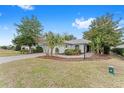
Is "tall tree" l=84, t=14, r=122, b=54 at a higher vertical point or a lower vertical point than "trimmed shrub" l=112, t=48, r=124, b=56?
higher

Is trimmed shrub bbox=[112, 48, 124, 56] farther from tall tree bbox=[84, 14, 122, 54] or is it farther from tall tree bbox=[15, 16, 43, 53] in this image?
tall tree bbox=[15, 16, 43, 53]

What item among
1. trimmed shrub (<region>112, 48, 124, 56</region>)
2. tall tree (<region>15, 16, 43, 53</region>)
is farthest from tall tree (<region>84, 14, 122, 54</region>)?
tall tree (<region>15, 16, 43, 53</region>)

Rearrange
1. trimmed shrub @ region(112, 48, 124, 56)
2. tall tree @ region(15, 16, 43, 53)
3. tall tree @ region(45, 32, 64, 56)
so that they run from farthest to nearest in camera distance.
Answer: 1. trimmed shrub @ region(112, 48, 124, 56)
2. tall tree @ region(15, 16, 43, 53)
3. tall tree @ region(45, 32, 64, 56)

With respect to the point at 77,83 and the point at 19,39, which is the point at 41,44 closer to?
the point at 19,39

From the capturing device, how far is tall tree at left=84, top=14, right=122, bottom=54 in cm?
1598

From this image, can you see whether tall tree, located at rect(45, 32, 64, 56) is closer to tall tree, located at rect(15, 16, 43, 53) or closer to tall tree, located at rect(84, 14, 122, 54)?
tall tree, located at rect(15, 16, 43, 53)

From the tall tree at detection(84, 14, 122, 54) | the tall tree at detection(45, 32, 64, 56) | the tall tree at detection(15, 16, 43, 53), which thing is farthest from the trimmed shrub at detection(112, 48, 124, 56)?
the tall tree at detection(15, 16, 43, 53)

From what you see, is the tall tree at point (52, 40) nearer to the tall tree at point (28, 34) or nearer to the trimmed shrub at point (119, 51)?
the tall tree at point (28, 34)

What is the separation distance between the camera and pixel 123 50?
57.5 feet

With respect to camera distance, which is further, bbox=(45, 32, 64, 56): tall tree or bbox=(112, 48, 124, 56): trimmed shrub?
bbox=(112, 48, 124, 56): trimmed shrub

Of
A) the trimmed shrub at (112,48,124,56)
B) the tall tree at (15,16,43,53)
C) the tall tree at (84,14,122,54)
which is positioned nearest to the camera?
the tall tree at (15,16,43,53)

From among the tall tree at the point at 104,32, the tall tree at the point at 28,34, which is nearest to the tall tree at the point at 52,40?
the tall tree at the point at 28,34

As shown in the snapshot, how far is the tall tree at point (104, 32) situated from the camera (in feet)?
52.4
